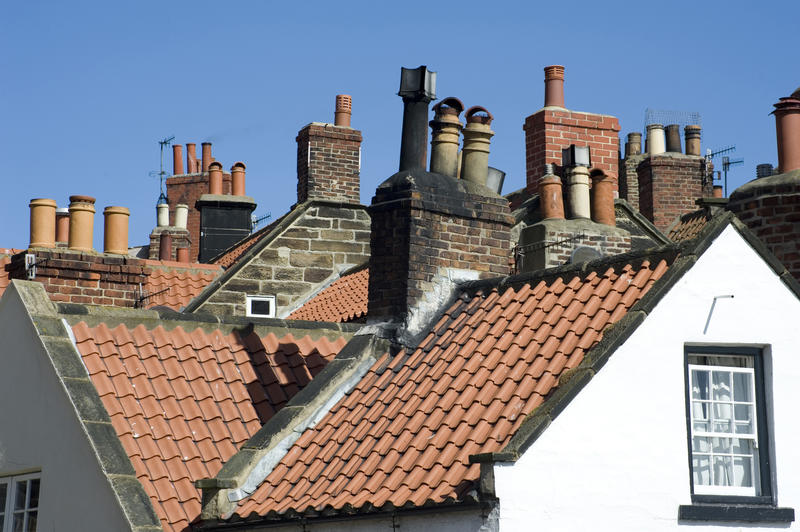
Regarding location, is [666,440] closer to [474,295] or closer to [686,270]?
[686,270]

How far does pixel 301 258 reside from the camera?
2478cm

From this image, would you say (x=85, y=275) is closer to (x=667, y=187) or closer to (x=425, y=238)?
(x=425, y=238)

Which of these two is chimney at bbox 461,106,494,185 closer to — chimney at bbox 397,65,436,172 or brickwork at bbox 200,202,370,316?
chimney at bbox 397,65,436,172

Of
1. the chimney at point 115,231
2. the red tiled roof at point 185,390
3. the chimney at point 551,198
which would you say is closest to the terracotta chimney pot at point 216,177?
the chimney at point 115,231

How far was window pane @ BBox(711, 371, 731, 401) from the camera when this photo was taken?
11.1m

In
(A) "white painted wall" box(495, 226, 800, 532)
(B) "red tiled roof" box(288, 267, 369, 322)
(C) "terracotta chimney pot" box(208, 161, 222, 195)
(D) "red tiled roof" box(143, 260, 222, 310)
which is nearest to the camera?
(A) "white painted wall" box(495, 226, 800, 532)

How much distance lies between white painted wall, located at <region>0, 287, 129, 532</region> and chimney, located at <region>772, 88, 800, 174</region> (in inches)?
296

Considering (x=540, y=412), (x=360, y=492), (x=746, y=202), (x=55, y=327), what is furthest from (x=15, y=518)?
(x=746, y=202)

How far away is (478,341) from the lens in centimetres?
1255

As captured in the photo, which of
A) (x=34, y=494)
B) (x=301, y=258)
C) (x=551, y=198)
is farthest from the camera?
(x=301, y=258)

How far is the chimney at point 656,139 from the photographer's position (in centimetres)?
3791

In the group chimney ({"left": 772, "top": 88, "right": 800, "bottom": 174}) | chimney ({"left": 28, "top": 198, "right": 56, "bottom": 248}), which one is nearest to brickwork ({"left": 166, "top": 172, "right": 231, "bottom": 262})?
chimney ({"left": 28, "top": 198, "right": 56, "bottom": 248})

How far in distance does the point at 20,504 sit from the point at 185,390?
80.9 inches

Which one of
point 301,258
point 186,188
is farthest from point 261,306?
point 186,188
